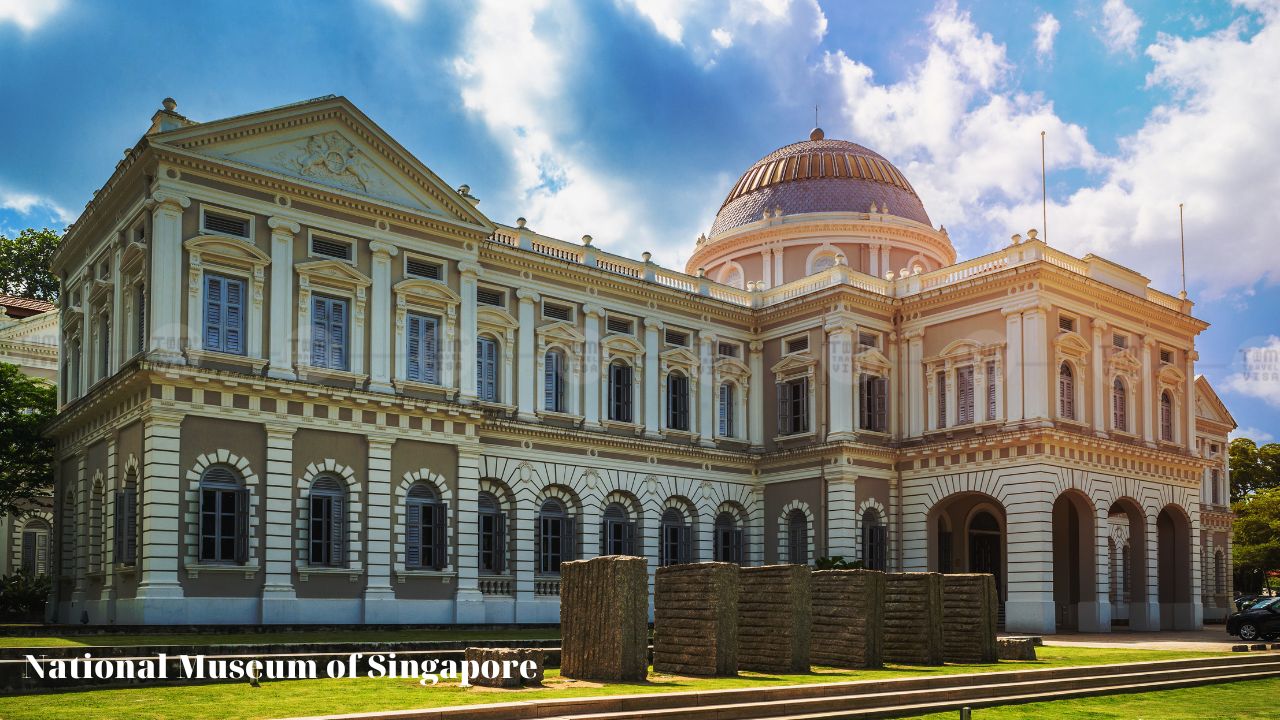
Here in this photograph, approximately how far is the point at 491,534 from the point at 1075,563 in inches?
756

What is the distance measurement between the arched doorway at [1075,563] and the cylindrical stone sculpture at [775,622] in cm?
2104

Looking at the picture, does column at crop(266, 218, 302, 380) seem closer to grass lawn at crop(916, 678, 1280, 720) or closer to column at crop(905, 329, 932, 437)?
grass lawn at crop(916, 678, 1280, 720)

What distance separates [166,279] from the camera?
29.0 m

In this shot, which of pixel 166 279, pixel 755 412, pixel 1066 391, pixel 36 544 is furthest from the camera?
pixel 36 544

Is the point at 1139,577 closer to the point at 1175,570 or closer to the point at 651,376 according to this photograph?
the point at 1175,570

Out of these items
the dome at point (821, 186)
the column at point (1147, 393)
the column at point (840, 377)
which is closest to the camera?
the column at point (840, 377)

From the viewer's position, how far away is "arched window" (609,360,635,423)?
39.7 metres

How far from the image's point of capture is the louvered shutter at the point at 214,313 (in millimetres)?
29844

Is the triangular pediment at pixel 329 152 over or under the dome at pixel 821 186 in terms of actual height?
under

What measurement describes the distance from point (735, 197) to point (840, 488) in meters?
16.4

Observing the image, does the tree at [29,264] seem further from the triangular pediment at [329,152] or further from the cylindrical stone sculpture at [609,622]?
the cylindrical stone sculpture at [609,622]

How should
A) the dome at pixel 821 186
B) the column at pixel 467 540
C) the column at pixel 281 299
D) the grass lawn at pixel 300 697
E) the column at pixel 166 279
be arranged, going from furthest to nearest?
the dome at pixel 821 186, the column at pixel 467 540, the column at pixel 281 299, the column at pixel 166 279, the grass lawn at pixel 300 697

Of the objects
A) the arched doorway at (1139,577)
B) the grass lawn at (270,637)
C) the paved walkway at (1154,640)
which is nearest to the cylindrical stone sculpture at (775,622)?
the grass lawn at (270,637)

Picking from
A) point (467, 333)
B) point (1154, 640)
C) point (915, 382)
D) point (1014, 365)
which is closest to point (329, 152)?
point (467, 333)
